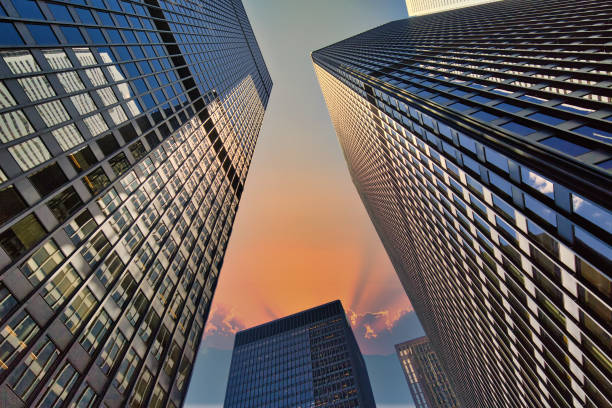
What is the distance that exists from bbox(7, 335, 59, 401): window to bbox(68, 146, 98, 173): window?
12377mm

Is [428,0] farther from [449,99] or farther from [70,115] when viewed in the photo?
[70,115]

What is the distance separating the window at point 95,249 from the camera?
77.0 ft

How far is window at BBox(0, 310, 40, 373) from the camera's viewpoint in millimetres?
15953

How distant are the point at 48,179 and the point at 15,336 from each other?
9.85 meters

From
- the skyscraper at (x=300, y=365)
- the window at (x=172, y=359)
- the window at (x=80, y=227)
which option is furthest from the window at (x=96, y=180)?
the skyscraper at (x=300, y=365)

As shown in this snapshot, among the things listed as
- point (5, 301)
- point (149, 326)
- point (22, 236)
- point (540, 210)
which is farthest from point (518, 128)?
point (149, 326)

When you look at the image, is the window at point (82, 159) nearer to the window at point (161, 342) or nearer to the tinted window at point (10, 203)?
the tinted window at point (10, 203)

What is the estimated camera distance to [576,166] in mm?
14398

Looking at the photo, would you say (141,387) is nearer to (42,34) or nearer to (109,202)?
(109,202)

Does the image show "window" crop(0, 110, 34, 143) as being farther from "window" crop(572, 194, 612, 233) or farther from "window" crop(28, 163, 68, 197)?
"window" crop(572, 194, 612, 233)

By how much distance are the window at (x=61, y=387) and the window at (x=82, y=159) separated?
14.0 metres

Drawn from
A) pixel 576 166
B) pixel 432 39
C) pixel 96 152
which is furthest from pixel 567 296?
pixel 432 39

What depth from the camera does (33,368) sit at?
17.3m

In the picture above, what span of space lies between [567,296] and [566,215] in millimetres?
5329
